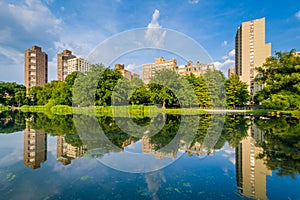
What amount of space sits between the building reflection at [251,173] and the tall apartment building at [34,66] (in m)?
61.0

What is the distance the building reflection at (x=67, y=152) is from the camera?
179 inches

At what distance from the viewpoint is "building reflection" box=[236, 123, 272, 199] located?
282 centimetres

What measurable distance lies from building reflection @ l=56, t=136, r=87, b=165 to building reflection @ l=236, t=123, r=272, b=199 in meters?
3.86

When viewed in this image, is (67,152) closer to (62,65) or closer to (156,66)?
(156,66)

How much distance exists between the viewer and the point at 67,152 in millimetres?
5145

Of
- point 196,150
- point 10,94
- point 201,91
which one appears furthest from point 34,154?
point 10,94

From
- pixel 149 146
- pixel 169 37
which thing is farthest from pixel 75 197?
pixel 169 37

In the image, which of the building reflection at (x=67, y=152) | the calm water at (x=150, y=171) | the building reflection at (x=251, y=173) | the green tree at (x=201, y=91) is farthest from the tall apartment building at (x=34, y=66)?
the building reflection at (x=251, y=173)

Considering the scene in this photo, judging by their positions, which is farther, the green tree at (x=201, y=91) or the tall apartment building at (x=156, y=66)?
the tall apartment building at (x=156, y=66)

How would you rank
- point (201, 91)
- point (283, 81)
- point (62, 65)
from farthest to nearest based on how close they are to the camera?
point (62, 65) < point (201, 91) < point (283, 81)

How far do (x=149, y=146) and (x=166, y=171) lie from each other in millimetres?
2212

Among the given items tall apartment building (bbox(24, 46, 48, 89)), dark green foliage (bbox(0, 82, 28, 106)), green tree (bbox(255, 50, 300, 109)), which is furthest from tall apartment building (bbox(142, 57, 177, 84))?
green tree (bbox(255, 50, 300, 109))

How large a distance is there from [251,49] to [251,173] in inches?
2101

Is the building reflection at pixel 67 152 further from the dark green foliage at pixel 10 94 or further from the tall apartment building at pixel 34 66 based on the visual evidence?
the tall apartment building at pixel 34 66
